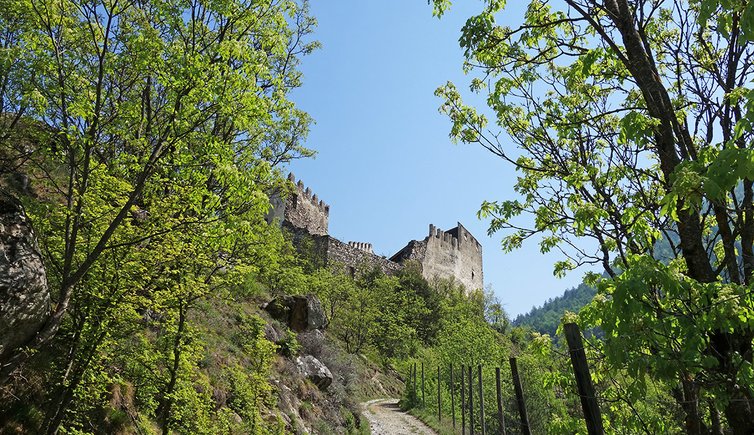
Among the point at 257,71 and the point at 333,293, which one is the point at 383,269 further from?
the point at 257,71

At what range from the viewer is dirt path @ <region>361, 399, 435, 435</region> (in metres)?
16.3

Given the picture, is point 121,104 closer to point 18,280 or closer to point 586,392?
point 18,280

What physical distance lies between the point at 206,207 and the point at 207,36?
235cm

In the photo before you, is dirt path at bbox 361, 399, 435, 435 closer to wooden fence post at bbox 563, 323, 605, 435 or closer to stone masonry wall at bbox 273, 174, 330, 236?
wooden fence post at bbox 563, 323, 605, 435

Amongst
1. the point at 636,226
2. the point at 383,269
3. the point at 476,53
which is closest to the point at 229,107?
the point at 476,53

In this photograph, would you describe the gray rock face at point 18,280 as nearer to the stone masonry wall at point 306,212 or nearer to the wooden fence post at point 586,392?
the wooden fence post at point 586,392

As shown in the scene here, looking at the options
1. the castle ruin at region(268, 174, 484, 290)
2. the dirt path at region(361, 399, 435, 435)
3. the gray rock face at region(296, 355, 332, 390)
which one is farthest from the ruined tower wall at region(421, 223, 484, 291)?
the gray rock face at region(296, 355, 332, 390)

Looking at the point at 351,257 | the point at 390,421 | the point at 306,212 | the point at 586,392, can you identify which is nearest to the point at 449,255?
the point at 351,257

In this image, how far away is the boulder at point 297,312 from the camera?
55.4ft

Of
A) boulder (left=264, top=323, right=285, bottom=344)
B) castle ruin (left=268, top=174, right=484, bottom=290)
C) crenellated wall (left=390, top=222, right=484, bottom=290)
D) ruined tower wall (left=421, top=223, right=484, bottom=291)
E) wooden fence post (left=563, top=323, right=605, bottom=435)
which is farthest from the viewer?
ruined tower wall (left=421, top=223, right=484, bottom=291)

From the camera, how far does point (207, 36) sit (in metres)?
6.62

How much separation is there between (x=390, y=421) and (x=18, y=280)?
1544cm

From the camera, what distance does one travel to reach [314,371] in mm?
15406

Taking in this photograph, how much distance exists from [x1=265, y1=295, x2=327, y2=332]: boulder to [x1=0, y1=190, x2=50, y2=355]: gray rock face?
37.9 feet
